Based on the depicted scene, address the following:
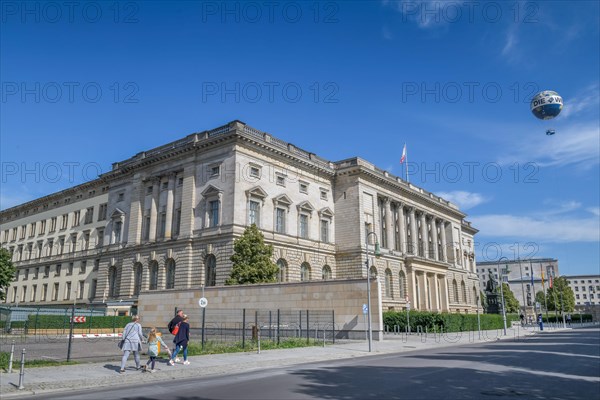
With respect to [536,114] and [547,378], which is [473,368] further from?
[536,114]

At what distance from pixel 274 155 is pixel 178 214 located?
12.7 meters

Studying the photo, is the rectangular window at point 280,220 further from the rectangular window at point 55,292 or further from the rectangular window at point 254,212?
the rectangular window at point 55,292

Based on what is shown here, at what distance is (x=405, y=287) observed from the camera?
65562 mm

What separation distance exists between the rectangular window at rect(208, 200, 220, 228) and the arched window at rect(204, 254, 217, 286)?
134 inches

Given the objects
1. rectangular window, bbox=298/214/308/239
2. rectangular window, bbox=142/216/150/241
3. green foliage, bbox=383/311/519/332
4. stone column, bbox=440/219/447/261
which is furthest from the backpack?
stone column, bbox=440/219/447/261

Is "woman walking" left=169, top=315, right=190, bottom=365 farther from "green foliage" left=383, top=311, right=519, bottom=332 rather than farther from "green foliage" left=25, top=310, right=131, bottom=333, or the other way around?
"green foliage" left=383, top=311, right=519, bottom=332

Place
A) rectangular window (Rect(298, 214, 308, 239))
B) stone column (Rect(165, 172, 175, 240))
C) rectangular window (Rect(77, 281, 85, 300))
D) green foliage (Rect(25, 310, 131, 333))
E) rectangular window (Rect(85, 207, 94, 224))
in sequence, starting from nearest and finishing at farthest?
green foliage (Rect(25, 310, 131, 333)) → stone column (Rect(165, 172, 175, 240)) → rectangular window (Rect(298, 214, 308, 239)) → rectangular window (Rect(77, 281, 85, 300)) → rectangular window (Rect(85, 207, 94, 224))

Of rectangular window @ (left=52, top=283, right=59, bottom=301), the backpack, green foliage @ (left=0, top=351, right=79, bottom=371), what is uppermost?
rectangular window @ (left=52, top=283, right=59, bottom=301)

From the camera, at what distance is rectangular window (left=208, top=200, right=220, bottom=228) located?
Answer: 1930 inches

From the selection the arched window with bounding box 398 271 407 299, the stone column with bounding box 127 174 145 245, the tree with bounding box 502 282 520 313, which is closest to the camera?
the stone column with bounding box 127 174 145 245

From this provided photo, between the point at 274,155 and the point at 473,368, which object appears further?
the point at 274,155

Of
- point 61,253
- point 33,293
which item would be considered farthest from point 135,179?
point 33,293

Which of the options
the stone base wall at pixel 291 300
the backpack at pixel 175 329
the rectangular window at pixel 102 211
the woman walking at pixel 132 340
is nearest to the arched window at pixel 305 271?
the stone base wall at pixel 291 300

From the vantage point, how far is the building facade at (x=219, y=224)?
4928 centimetres
